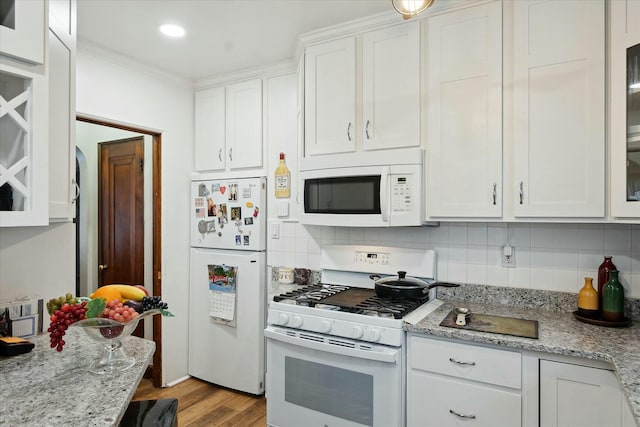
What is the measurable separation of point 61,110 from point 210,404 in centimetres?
227

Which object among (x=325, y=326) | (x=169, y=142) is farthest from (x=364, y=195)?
(x=169, y=142)

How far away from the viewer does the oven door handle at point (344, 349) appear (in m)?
1.84

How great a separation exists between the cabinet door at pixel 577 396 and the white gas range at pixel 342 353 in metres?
0.59

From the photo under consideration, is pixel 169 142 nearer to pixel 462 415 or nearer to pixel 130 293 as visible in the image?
pixel 130 293

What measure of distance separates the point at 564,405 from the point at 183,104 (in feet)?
10.4

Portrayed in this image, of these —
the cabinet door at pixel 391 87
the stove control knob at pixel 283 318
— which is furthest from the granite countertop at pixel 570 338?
the cabinet door at pixel 391 87

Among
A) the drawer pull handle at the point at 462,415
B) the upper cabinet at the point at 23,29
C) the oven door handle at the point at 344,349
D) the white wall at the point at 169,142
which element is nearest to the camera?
the upper cabinet at the point at 23,29

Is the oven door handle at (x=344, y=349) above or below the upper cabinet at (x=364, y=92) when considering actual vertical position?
below

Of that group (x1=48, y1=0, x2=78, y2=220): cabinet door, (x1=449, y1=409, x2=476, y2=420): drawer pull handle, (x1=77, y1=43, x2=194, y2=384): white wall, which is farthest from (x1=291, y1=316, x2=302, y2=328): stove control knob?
(x1=77, y1=43, x2=194, y2=384): white wall

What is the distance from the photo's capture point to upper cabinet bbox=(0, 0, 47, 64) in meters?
1.08

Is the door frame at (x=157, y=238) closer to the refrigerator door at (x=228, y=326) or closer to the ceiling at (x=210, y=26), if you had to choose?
the refrigerator door at (x=228, y=326)

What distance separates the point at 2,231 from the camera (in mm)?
1553

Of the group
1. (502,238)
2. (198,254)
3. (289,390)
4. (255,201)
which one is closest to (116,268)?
(198,254)

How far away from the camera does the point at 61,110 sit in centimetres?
150
